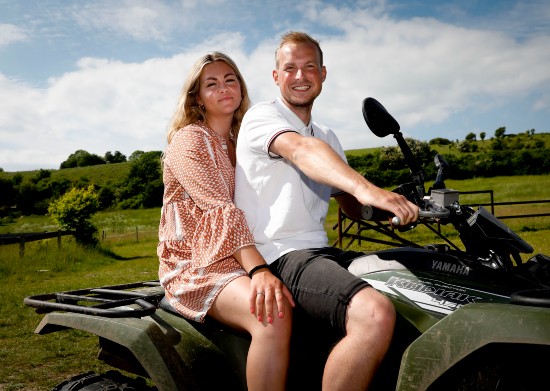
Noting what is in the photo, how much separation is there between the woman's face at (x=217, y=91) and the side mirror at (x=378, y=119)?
44.9 inches

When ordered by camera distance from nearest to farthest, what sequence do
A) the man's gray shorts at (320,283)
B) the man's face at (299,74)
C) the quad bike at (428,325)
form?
the quad bike at (428,325) → the man's gray shorts at (320,283) → the man's face at (299,74)

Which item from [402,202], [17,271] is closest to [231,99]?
[402,202]

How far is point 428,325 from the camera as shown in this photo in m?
1.89

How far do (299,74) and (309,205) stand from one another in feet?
2.24

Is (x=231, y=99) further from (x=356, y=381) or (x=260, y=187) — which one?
(x=356, y=381)

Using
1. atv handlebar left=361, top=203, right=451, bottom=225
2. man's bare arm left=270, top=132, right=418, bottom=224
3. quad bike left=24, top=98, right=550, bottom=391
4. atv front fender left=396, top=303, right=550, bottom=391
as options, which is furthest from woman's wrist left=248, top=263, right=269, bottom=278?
atv front fender left=396, top=303, right=550, bottom=391

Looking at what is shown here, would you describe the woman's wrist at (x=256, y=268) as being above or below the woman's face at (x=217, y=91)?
below

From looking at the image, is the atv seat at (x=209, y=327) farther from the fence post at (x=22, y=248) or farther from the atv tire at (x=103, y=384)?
the fence post at (x=22, y=248)

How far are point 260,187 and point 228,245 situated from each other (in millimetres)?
327

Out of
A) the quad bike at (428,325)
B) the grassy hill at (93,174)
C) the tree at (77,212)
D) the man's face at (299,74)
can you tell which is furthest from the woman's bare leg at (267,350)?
the grassy hill at (93,174)

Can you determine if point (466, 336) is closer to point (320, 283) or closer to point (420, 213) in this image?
point (420, 213)

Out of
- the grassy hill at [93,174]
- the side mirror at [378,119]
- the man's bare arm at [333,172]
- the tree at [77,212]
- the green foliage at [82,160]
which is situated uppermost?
the green foliage at [82,160]

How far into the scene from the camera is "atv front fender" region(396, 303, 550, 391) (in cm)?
156

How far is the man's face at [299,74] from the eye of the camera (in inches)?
103
